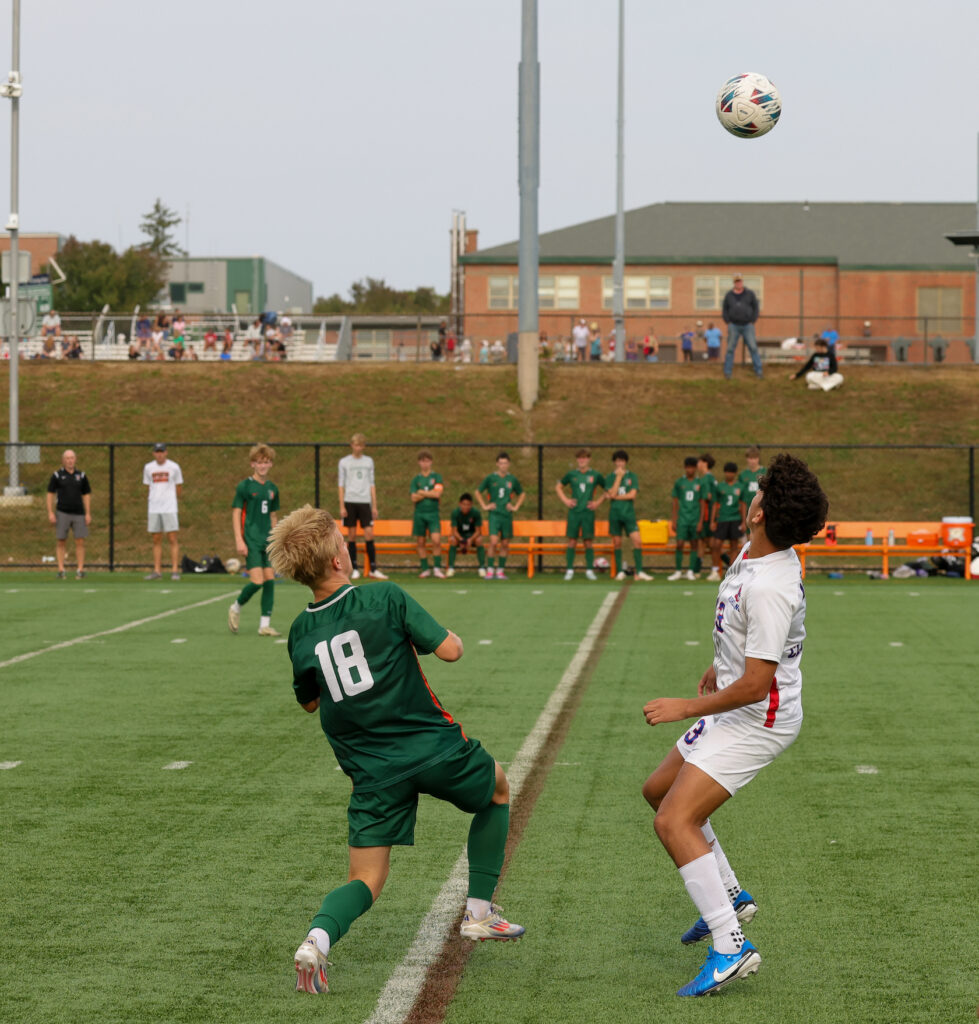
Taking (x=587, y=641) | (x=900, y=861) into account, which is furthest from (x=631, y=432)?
(x=900, y=861)

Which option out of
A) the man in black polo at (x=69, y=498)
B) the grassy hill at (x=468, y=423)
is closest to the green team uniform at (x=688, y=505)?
the grassy hill at (x=468, y=423)

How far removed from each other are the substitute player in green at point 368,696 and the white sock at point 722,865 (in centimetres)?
76

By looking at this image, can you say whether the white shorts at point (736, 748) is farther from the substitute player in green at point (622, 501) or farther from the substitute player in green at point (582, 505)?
the substitute player in green at point (582, 505)

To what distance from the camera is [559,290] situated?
5225 centimetres

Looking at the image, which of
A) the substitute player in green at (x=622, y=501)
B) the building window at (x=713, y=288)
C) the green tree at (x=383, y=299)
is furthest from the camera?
the green tree at (x=383, y=299)

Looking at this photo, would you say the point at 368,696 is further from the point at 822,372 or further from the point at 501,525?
the point at 822,372

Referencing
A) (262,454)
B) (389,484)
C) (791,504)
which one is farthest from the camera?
(389,484)

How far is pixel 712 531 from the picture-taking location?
21516 millimetres

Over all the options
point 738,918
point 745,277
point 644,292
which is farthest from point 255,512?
point 745,277

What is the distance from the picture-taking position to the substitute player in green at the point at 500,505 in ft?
70.7

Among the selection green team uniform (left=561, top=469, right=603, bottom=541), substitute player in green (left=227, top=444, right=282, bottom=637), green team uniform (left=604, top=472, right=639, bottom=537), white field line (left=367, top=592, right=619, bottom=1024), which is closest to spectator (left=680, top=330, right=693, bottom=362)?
green team uniform (left=561, top=469, right=603, bottom=541)

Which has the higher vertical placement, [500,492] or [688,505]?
[500,492]

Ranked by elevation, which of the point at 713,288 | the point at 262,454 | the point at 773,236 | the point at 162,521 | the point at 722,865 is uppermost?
the point at 773,236

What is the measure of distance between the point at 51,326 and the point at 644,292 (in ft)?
72.0
